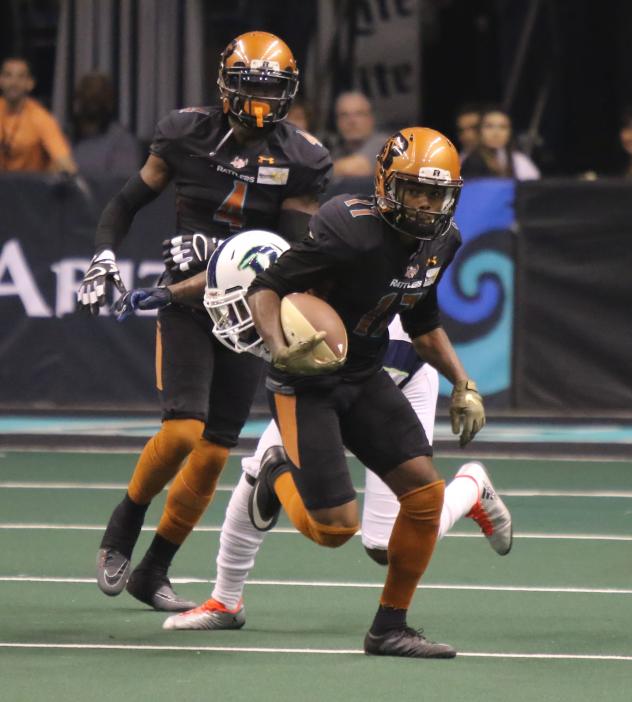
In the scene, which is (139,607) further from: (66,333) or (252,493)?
(66,333)

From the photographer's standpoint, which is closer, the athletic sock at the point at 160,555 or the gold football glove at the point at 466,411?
the gold football glove at the point at 466,411

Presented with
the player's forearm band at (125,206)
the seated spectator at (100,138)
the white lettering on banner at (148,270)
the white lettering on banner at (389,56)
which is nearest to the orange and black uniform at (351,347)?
the player's forearm band at (125,206)

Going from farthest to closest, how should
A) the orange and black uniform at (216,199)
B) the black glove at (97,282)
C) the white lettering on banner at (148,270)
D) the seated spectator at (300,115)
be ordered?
1. the seated spectator at (300,115)
2. the white lettering on banner at (148,270)
3. the orange and black uniform at (216,199)
4. the black glove at (97,282)

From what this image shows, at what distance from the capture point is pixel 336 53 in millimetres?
14570

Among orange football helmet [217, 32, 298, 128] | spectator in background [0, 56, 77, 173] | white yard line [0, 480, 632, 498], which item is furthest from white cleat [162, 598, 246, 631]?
spectator in background [0, 56, 77, 173]

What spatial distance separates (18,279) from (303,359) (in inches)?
241

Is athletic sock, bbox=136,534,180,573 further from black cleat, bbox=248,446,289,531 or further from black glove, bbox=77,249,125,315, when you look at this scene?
black glove, bbox=77,249,125,315

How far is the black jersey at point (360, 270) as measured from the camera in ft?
18.6

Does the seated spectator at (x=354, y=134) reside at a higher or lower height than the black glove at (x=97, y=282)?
lower

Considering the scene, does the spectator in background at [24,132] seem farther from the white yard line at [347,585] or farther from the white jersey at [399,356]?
the white jersey at [399,356]

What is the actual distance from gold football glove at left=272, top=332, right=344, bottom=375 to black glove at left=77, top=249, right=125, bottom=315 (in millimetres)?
903

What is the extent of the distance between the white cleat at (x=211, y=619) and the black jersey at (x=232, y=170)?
135 centimetres

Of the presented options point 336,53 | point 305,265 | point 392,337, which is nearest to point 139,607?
point 392,337

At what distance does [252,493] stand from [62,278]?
17.6ft
